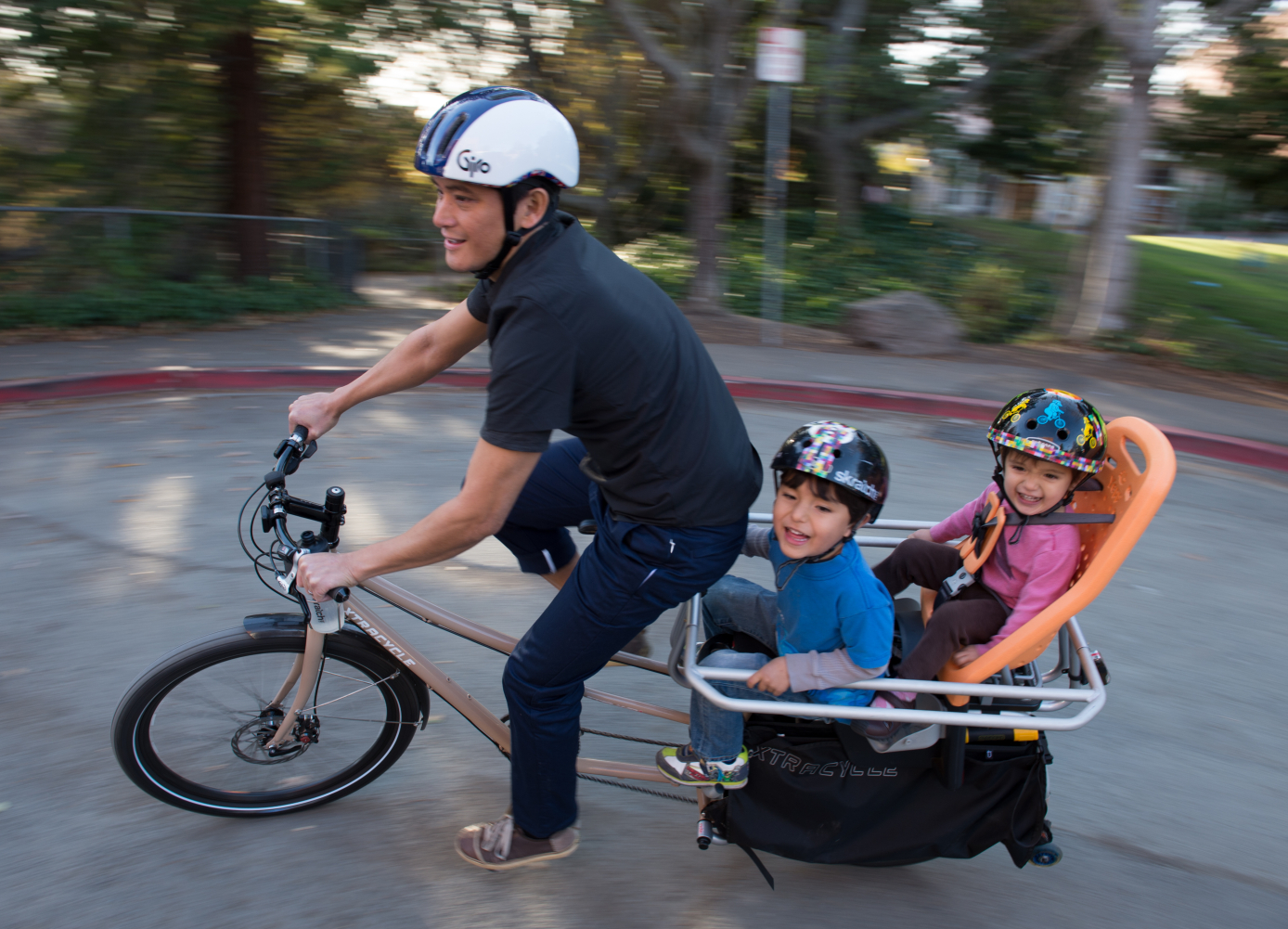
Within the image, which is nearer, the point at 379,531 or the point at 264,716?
the point at 264,716

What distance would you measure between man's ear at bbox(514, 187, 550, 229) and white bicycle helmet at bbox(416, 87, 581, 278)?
0.04 feet

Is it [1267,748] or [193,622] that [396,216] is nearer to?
[193,622]

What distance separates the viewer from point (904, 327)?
10133 millimetres

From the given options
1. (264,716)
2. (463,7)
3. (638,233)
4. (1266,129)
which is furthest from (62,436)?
(1266,129)

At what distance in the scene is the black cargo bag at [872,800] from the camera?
236cm

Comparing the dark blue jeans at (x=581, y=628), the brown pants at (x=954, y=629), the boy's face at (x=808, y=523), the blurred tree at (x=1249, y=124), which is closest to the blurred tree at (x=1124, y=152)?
the blurred tree at (x=1249, y=124)

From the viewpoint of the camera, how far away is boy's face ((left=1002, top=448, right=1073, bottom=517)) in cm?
249

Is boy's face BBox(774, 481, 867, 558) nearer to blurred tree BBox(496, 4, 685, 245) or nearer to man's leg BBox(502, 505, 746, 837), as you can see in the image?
man's leg BBox(502, 505, 746, 837)

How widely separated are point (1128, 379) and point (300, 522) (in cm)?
796

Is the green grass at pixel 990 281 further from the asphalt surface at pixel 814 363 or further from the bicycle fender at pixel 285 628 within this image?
the bicycle fender at pixel 285 628

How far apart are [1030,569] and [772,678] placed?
2.72 feet

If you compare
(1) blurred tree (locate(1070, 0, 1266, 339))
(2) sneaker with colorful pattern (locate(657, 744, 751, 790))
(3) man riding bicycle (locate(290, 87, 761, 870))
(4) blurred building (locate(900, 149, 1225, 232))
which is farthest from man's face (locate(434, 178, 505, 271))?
(4) blurred building (locate(900, 149, 1225, 232))

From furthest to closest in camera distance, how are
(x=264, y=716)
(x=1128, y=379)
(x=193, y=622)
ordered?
1. (x=1128, y=379)
2. (x=193, y=622)
3. (x=264, y=716)

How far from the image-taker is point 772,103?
956 cm
